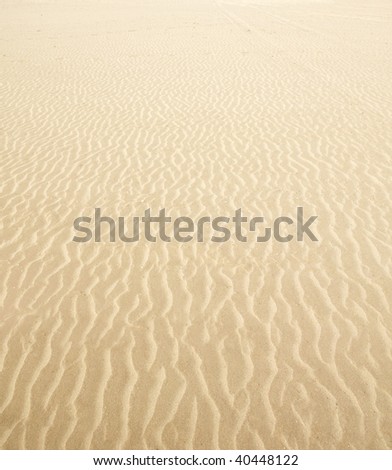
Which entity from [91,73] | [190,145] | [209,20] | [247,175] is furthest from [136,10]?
[247,175]

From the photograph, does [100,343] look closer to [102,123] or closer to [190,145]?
[190,145]

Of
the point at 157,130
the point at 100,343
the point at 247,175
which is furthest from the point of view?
the point at 157,130

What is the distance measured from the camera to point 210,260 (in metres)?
4.88

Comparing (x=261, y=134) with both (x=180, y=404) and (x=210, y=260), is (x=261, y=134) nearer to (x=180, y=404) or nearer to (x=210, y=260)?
(x=210, y=260)

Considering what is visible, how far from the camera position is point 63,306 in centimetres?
423

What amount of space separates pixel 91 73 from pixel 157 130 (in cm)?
604

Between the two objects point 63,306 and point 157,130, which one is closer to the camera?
point 63,306

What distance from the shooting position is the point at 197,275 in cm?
464

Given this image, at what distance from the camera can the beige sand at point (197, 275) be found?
3240 mm

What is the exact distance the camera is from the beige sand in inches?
128

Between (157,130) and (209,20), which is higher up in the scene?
(209,20)

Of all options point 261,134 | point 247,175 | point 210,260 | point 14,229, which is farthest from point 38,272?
point 261,134

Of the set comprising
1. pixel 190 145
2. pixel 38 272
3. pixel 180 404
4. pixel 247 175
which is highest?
pixel 190 145

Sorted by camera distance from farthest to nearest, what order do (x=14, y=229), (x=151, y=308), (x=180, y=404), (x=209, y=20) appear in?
(x=209, y=20) → (x=14, y=229) → (x=151, y=308) → (x=180, y=404)
